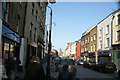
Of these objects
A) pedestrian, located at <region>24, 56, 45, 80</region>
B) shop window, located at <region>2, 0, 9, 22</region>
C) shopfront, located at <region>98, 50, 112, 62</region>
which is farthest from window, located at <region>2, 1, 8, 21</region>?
shopfront, located at <region>98, 50, 112, 62</region>

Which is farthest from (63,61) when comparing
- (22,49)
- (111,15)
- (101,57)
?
(101,57)

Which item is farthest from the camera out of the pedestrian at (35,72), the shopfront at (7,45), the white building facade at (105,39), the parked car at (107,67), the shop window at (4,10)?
the white building facade at (105,39)

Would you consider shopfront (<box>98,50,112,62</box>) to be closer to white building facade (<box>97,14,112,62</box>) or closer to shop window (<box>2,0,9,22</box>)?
white building facade (<box>97,14,112,62</box>)

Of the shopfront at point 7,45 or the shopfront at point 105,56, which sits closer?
the shopfront at point 7,45

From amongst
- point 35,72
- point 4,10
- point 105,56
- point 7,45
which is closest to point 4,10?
point 4,10

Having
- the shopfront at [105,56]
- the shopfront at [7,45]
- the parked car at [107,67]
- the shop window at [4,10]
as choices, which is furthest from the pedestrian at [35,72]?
the shopfront at [105,56]

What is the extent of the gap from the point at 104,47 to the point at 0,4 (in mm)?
27076

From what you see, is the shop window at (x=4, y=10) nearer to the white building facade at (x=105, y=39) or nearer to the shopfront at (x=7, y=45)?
the shopfront at (x=7, y=45)

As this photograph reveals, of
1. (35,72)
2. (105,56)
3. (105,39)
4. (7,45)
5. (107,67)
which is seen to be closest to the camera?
(35,72)

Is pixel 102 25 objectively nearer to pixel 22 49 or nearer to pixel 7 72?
pixel 22 49

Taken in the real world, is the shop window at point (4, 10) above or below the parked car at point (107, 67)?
above

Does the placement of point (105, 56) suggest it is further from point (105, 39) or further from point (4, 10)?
point (4, 10)

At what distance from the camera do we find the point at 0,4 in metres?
10.6

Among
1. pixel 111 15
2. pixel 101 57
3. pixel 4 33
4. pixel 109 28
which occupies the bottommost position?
pixel 101 57
